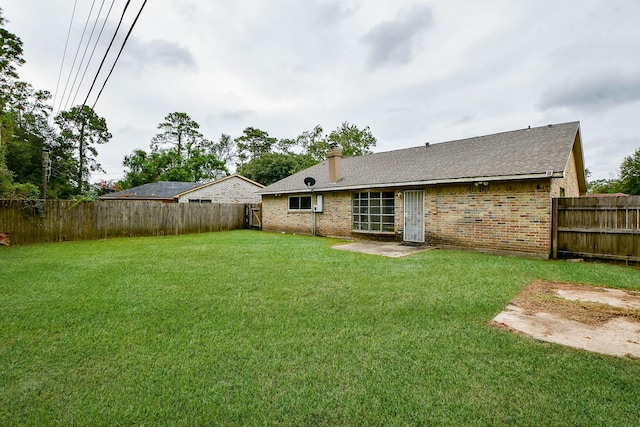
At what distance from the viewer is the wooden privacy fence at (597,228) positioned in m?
6.83

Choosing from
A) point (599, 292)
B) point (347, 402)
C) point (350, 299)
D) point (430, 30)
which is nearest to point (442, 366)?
point (347, 402)

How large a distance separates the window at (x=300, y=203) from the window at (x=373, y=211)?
274 centimetres

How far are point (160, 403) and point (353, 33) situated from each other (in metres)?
11.9

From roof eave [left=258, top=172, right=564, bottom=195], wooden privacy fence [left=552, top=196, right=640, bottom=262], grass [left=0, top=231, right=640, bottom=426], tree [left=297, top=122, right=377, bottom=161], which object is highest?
tree [left=297, top=122, right=377, bottom=161]

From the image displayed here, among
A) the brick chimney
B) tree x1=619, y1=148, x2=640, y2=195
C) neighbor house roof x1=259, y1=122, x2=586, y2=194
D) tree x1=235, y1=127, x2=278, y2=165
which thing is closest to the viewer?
neighbor house roof x1=259, y1=122, x2=586, y2=194

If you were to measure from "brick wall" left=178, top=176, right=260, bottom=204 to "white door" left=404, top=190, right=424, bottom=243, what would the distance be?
14.1 metres

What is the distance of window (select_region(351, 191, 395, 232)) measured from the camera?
11.1m

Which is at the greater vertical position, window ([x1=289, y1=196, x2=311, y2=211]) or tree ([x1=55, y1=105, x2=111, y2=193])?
tree ([x1=55, y1=105, x2=111, y2=193])

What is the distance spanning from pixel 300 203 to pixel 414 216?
6.06 metres

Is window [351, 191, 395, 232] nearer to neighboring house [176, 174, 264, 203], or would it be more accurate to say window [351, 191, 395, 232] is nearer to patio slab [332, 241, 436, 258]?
patio slab [332, 241, 436, 258]

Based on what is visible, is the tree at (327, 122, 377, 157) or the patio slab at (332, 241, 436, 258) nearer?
the patio slab at (332, 241, 436, 258)

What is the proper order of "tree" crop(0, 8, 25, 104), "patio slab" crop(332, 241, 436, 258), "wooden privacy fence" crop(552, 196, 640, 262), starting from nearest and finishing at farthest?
"wooden privacy fence" crop(552, 196, 640, 262)
"patio slab" crop(332, 241, 436, 258)
"tree" crop(0, 8, 25, 104)

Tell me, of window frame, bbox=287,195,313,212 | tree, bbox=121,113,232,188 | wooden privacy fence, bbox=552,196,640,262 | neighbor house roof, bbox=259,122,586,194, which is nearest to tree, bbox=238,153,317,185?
tree, bbox=121,113,232,188

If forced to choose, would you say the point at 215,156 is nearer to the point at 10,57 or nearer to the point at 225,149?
the point at 225,149
